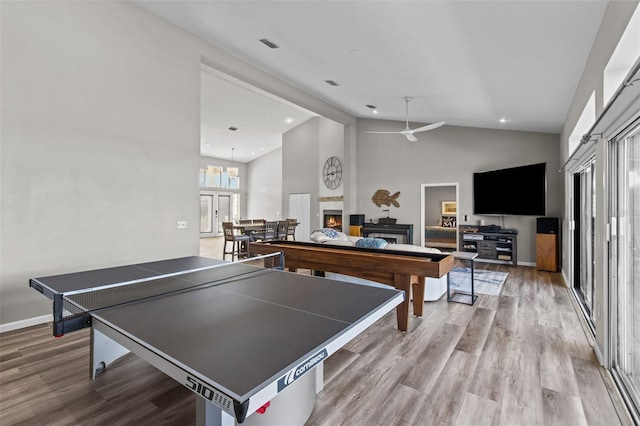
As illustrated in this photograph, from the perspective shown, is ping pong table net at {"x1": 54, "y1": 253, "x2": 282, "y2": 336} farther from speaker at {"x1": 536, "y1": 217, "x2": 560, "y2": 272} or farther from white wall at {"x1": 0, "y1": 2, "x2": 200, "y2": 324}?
speaker at {"x1": 536, "y1": 217, "x2": 560, "y2": 272}

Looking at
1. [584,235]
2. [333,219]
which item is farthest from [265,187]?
[584,235]

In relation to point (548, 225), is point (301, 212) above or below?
above

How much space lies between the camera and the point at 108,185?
12.2 feet

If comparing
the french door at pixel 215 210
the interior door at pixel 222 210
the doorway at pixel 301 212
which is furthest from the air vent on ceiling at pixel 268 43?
the interior door at pixel 222 210

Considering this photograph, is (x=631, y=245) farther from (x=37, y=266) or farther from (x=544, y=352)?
(x=37, y=266)

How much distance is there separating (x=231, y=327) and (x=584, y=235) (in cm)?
470

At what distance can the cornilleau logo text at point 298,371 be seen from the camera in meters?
0.95

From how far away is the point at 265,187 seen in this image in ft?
44.0

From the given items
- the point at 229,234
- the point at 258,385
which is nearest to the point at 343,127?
the point at 229,234

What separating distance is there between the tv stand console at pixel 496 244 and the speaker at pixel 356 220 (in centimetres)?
264

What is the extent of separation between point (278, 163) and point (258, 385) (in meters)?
12.3

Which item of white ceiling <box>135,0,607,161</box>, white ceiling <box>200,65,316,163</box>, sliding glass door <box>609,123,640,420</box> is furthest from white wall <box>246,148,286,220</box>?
sliding glass door <box>609,123,640,420</box>

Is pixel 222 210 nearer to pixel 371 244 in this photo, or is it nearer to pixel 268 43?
pixel 268 43

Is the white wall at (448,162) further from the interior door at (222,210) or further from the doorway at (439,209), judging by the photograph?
the interior door at (222,210)
